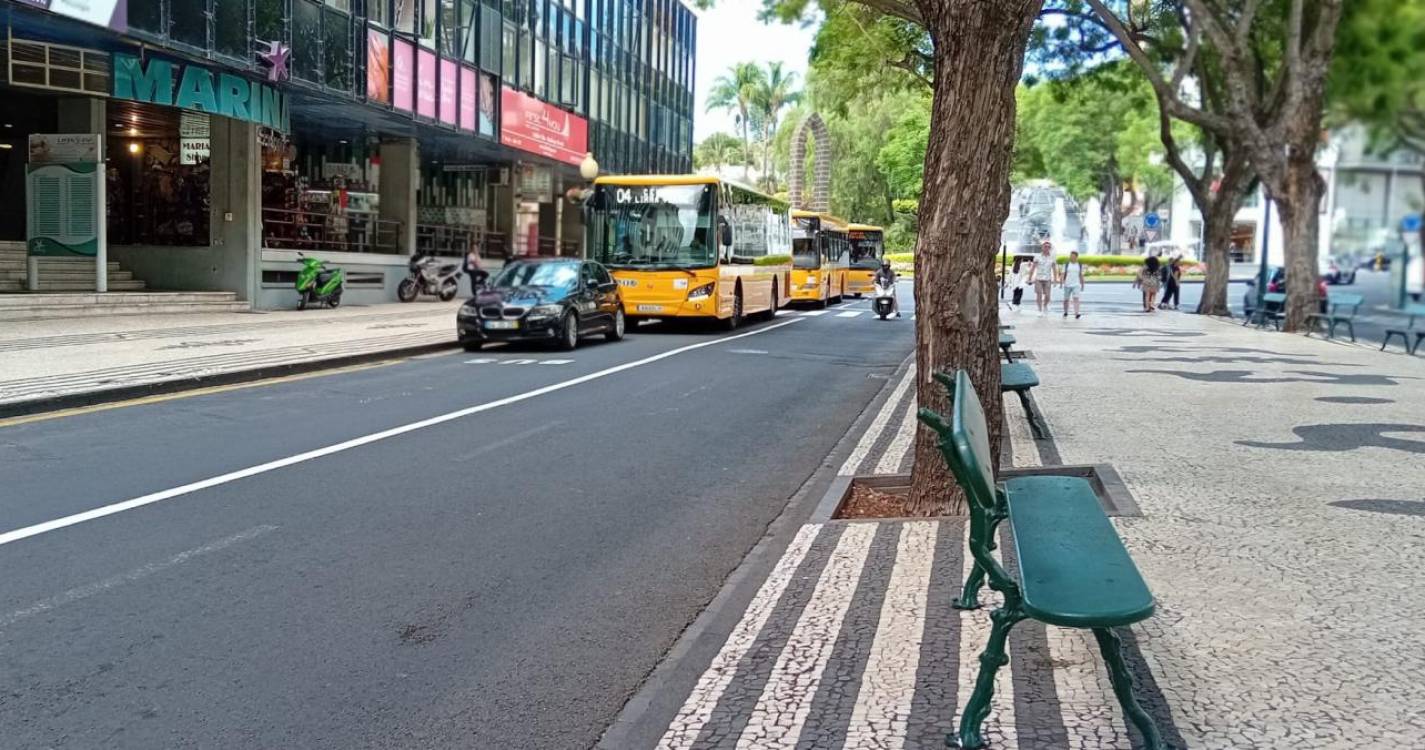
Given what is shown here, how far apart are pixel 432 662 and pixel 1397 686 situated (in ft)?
11.5

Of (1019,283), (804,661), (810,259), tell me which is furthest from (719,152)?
(804,661)

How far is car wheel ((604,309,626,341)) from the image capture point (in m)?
20.6

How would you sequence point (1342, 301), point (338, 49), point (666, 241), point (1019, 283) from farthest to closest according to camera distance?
point (1019, 283), point (338, 49), point (666, 241), point (1342, 301)

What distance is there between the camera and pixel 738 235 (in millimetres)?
24156

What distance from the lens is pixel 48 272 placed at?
2098 centimetres

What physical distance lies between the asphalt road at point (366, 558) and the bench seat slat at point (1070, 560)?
1.59 metres

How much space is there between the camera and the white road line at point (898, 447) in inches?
340

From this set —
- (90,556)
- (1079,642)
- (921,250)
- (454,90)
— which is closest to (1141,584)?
(1079,642)

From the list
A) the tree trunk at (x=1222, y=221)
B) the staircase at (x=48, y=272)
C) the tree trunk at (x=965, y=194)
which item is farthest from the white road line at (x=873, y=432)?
the tree trunk at (x=1222, y=221)

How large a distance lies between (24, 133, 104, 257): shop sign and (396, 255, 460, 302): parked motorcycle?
9277mm

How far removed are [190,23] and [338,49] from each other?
15.9 ft

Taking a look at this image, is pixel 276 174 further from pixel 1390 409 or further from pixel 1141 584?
pixel 1141 584

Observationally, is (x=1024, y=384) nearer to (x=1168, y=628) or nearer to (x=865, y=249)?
(x=1168, y=628)

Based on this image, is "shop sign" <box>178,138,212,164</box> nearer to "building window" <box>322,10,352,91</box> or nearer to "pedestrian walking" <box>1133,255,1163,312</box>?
"building window" <box>322,10,352,91</box>
